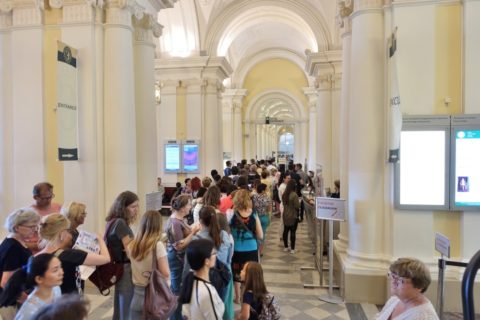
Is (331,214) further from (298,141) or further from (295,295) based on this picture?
(298,141)

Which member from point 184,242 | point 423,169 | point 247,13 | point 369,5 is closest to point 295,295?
point 184,242

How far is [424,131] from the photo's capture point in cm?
426

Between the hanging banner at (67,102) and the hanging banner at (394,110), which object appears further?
the hanging banner at (67,102)

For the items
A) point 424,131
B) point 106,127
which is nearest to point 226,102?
point 106,127

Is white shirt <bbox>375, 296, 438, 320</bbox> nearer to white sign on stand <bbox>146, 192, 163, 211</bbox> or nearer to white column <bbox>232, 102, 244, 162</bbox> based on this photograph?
white sign on stand <bbox>146, 192, 163, 211</bbox>

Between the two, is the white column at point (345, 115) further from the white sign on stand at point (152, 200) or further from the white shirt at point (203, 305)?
the white shirt at point (203, 305)

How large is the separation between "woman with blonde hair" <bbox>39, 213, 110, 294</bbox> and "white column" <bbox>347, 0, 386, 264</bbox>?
3.34 metres

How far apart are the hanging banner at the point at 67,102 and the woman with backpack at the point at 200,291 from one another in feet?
10.8

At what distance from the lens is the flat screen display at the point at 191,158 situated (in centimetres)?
1135

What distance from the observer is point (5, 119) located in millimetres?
5340

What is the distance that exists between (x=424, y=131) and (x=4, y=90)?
19.6 feet

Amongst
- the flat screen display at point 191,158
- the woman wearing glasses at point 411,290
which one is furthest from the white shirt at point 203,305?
the flat screen display at point 191,158

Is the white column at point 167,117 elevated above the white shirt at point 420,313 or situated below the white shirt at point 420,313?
above

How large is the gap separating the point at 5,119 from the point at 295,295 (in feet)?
16.6
